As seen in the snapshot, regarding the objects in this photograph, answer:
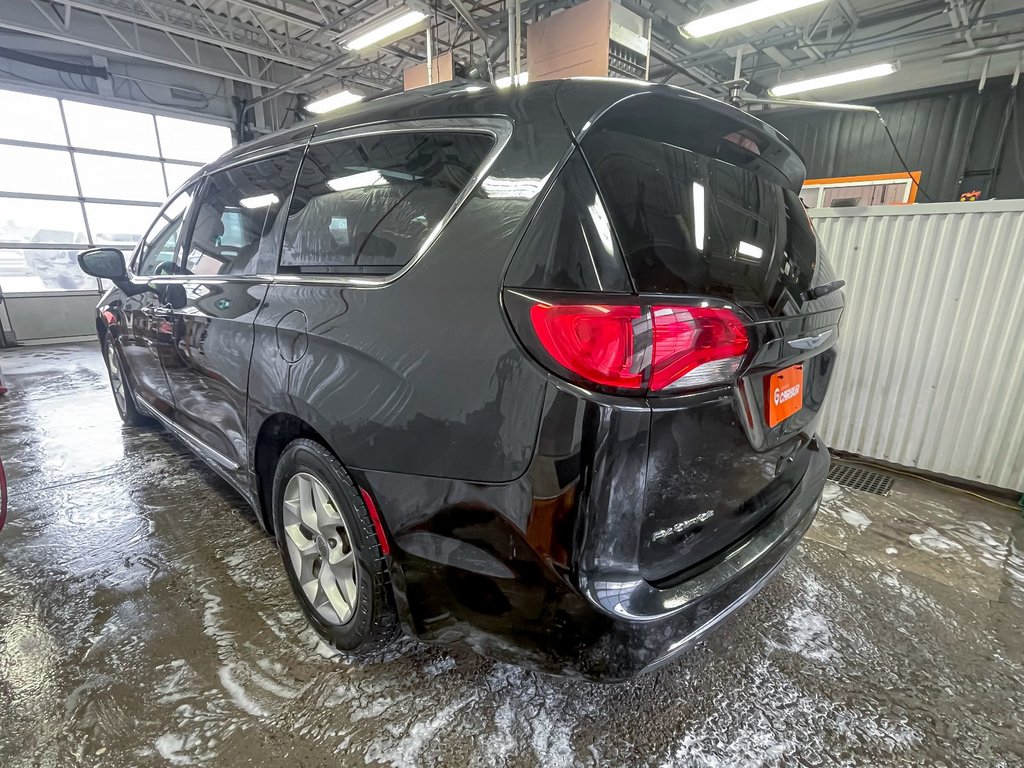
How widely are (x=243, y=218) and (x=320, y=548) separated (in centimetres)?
128

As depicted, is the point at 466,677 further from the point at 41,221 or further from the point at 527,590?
the point at 41,221

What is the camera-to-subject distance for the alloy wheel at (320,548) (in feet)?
4.76

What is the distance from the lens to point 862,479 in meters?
2.96

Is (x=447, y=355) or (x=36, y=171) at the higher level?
(x=36, y=171)

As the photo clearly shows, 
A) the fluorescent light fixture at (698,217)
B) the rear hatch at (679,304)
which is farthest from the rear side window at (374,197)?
the fluorescent light fixture at (698,217)

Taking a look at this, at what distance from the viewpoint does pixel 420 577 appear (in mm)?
1201

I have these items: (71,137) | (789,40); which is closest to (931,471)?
(789,40)

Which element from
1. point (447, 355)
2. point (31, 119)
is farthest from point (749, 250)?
point (31, 119)

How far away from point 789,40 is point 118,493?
9.96 metres

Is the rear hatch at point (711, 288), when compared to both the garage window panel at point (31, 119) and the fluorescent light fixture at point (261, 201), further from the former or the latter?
the garage window panel at point (31, 119)

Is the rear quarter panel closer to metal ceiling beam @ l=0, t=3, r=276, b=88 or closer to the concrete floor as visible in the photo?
the concrete floor

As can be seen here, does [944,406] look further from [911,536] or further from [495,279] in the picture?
[495,279]

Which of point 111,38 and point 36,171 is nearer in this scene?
point 111,38

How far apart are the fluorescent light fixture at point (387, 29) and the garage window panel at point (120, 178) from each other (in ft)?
22.1
